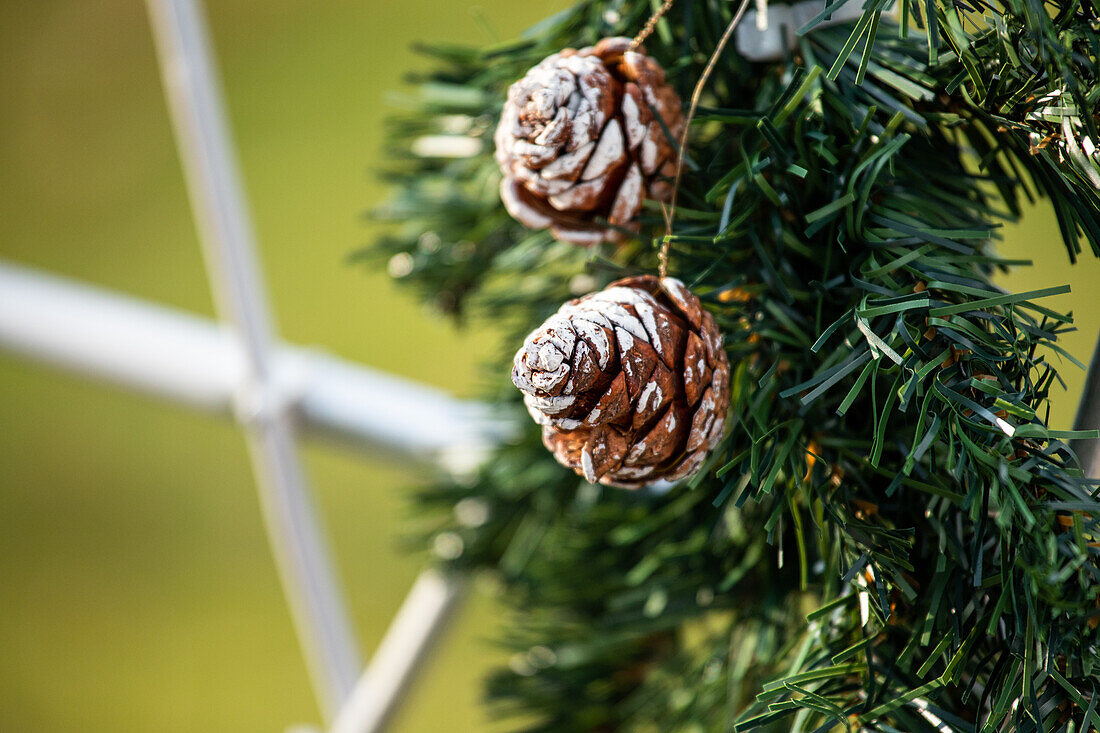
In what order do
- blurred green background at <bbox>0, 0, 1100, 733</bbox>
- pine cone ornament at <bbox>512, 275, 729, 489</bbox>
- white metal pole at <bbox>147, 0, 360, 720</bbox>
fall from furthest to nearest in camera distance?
blurred green background at <bbox>0, 0, 1100, 733</bbox> → white metal pole at <bbox>147, 0, 360, 720</bbox> → pine cone ornament at <bbox>512, 275, 729, 489</bbox>

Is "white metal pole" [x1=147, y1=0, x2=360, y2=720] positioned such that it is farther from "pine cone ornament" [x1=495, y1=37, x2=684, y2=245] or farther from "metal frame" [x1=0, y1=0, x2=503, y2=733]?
"pine cone ornament" [x1=495, y1=37, x2=684, y2=245]

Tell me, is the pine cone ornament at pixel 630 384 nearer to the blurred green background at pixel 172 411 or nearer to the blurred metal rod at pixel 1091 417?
the blurred metal rod at pixel 1091 417

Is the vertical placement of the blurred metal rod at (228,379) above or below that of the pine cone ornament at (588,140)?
below

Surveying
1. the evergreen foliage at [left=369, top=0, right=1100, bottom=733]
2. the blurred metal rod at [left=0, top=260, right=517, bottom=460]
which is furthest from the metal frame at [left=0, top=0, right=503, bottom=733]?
the evergreen foliage at [left=369, top=0, right=1100, bottom=733]

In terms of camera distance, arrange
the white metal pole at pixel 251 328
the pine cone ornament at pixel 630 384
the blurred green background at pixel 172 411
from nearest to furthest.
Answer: the pine cone ornament at pixel 630 384 → the white metal pole at pixel 251 328 → the blurred green background at pixel 172 411

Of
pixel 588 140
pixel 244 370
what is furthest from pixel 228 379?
pixel 588 140

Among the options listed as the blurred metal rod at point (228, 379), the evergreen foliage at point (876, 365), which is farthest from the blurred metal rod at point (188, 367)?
the evergreen foliage at point (876, 365)

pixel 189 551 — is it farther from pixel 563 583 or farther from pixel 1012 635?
pixel 1012 635

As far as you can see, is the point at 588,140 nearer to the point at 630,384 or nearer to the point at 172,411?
the point at 630,384
